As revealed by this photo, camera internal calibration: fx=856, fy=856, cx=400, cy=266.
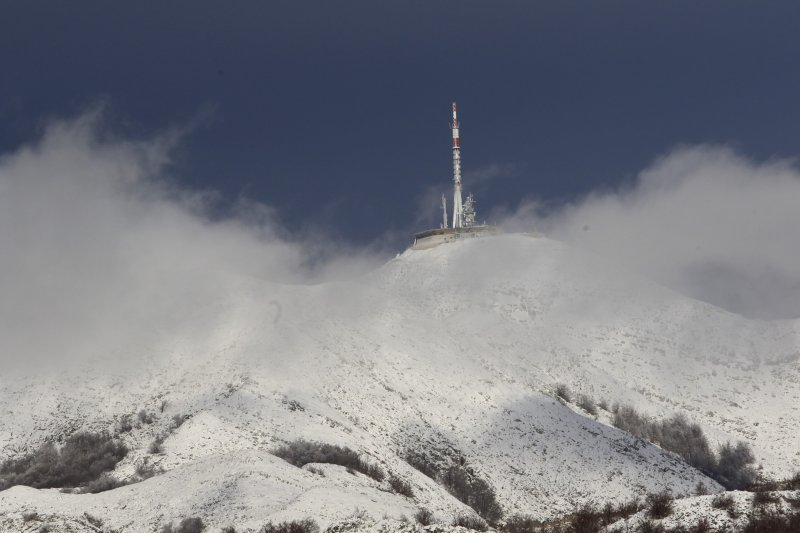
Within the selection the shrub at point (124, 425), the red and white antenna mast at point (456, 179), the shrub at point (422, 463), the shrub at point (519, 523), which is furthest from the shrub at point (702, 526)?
the red and white antenna mast at point (456, 179)

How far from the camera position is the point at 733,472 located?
8431 centimetres

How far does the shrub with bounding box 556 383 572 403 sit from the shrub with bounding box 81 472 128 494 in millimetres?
51244

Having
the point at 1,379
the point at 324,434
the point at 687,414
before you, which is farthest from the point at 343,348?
the point at 687,414

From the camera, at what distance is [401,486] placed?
6344cm

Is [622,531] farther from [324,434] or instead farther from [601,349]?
[601,349]

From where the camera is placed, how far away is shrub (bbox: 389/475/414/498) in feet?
204

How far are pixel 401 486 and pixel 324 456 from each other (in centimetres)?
630

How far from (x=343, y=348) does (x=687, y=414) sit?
41.1 meters

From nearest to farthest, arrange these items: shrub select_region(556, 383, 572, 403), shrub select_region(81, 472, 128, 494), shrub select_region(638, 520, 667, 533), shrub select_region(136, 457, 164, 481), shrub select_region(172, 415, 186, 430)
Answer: shrub select_region(638, 520, 667, 533)
shrub select_region(81, 472, 128, 494)
shrub select_region(136, 457, 164, 481)
shrub select_region(172, 415, 186, 430)
shrub select_region(556, 383, 572, 403)

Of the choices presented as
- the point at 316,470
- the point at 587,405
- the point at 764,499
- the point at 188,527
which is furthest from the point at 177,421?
the point at 764,499

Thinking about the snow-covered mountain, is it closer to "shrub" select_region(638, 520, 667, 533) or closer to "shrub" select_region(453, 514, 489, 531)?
"shrub" select_region(453, 514, 489, 531)

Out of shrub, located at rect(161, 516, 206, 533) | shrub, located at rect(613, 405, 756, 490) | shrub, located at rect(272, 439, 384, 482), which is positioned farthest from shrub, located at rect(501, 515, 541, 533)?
shrub, located at rect(613, 405, 756, 490)

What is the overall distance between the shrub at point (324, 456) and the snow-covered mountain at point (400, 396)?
194 centimetres

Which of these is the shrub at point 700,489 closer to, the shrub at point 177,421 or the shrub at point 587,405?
the shrub at point 587,405
